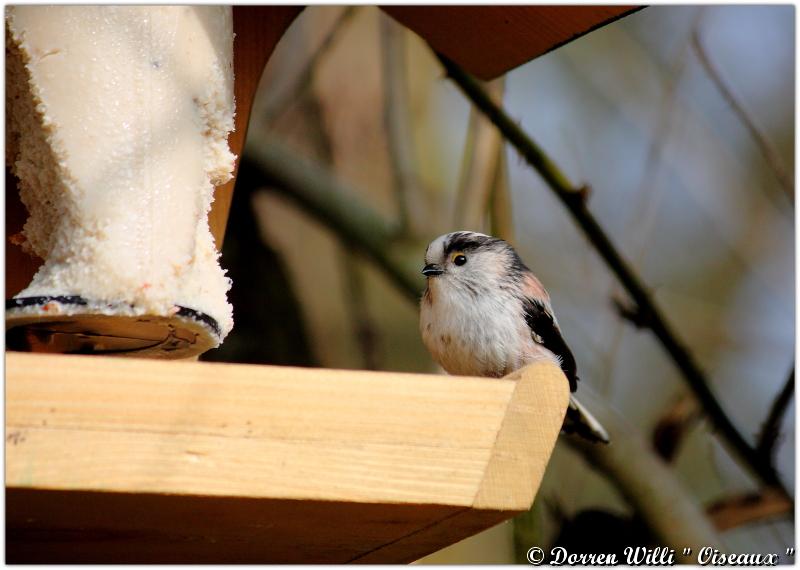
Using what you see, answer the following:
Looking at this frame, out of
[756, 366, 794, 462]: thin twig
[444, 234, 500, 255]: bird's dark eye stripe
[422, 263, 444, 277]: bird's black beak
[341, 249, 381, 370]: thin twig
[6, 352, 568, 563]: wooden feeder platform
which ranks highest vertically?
[341, 249, 381, 370]: thin twig

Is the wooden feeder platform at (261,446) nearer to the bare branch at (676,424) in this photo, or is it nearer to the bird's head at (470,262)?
the bird's head at (470,262)

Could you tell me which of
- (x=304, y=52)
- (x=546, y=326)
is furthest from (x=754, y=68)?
(x=546, y=326)

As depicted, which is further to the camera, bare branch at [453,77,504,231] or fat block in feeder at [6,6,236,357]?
bare branch at [453,77,504,231]

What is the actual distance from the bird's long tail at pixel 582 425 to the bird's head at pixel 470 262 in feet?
0.90

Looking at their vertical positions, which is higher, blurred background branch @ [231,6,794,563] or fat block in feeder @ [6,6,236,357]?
blurred background branch @ [231,6,794,563]

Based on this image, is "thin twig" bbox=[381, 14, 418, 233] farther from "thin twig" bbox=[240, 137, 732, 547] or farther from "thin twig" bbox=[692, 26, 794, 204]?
"thin twig" bbox=[692, 26, 794, 204]

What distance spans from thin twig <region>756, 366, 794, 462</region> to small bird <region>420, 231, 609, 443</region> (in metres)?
0.39

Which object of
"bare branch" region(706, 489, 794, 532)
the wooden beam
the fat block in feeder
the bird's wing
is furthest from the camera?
"bare branch" region(706, 489, 794, 532)

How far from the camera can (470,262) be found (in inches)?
75.5

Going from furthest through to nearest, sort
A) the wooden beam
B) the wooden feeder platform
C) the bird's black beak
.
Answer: the bird's black beak, the wooden beam, the wooden feeder platform

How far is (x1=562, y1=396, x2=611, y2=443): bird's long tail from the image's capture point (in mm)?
1907

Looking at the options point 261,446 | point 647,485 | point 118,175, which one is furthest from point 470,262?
point 261,446
